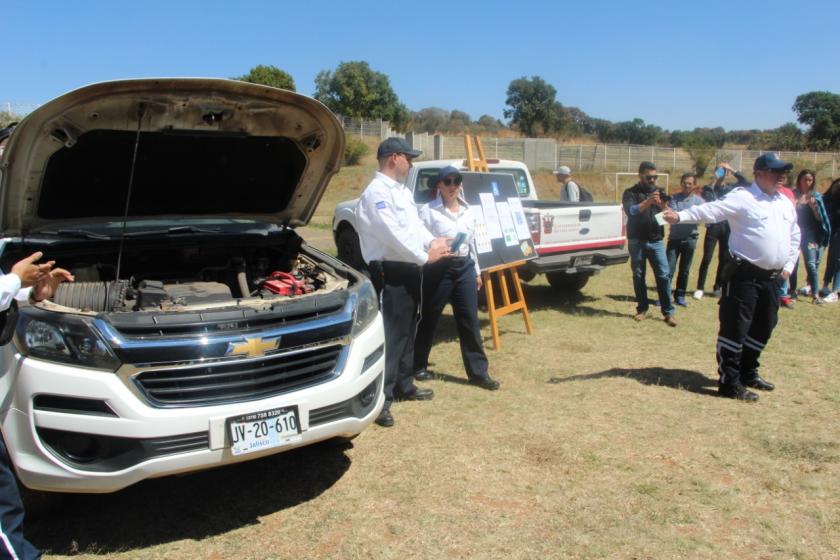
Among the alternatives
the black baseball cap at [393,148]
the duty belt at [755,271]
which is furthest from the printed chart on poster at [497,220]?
the duty belt at [755,271]

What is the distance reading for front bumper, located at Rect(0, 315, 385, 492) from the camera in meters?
2.85

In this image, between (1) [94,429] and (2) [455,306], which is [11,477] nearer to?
(1) [94,429]

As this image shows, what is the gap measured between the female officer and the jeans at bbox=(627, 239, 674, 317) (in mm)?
3078

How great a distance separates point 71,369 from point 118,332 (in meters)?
0.24

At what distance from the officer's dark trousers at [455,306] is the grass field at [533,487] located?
0.29m

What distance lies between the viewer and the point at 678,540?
10.7ft

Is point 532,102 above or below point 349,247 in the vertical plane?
above

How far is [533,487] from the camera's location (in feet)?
12.5

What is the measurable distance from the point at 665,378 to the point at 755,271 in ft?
4.11

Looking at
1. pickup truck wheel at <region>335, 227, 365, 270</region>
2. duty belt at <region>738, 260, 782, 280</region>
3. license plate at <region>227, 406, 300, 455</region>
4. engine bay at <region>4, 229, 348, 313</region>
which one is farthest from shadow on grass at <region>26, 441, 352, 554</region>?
pickup truck wheel at <region>335, 227, 365, 270</region>

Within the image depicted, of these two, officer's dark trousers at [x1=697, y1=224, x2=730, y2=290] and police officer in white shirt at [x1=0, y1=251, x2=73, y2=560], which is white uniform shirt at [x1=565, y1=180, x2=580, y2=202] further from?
police officer in white shirt at [x1=0, y1=251, x2=73, y2=560]

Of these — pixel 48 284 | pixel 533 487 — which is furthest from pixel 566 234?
pixel 48 284

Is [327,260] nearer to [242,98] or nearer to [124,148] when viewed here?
[242,98]

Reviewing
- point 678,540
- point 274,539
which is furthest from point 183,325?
point 678,540
